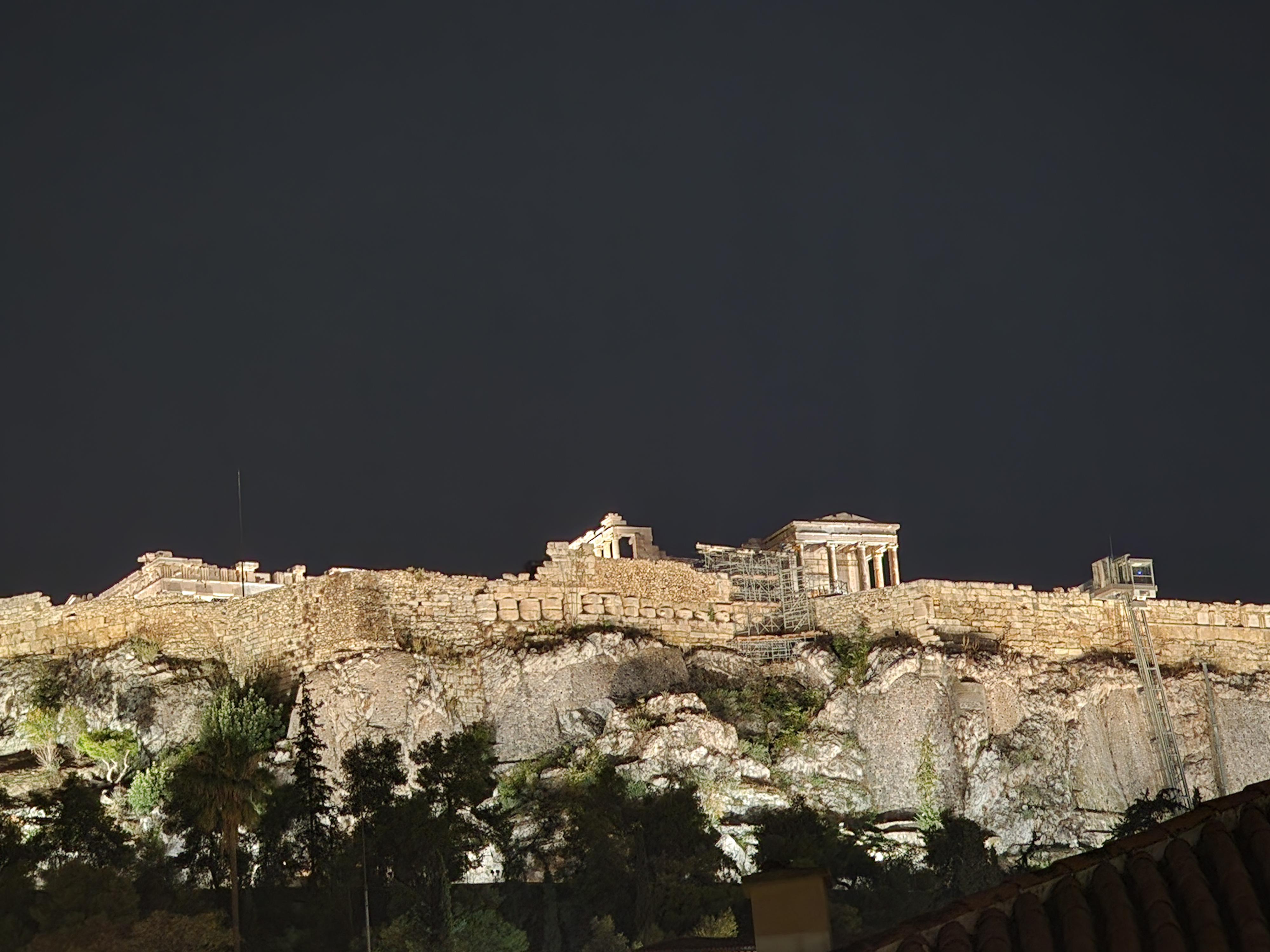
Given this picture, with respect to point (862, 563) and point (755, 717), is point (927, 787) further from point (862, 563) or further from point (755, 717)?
point (862, 563)

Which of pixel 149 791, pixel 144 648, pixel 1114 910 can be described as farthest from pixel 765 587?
pixel 1114 910

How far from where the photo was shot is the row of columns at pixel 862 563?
5922 cm

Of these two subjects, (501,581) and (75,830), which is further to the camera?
(501,581)

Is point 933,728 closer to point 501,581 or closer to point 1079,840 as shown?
point 1079,840

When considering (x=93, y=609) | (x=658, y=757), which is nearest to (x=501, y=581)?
(x=658, y=757)

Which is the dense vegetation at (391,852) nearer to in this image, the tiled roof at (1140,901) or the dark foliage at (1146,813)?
the dark foliage at (1146,813)

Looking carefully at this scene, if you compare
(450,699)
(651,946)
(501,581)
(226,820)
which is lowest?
(651,946)

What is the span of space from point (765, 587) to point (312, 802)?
18.9 meters

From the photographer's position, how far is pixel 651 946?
105 ft

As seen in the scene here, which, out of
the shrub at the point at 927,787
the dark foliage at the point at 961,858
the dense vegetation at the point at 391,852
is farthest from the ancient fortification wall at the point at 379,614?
the dark foliage at the point at 961,858

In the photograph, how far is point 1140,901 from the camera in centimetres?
1460

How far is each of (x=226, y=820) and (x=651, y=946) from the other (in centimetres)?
904

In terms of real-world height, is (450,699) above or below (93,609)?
below

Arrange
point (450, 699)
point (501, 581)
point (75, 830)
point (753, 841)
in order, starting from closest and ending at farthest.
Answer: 1. point (75, 830)
2. point (753, 841)
3. point (450, 699)
4. point (501, 581)
